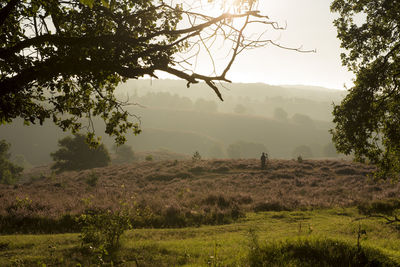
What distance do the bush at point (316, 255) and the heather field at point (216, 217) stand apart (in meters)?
0.03

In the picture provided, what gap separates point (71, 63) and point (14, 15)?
3.27m

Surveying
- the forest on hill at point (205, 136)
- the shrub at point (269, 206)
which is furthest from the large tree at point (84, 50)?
the forest on hill at point (205, 136)

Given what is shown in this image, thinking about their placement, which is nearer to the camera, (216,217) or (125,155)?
(216,217)

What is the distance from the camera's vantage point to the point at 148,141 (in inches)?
5581

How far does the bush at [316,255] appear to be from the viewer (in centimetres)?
597

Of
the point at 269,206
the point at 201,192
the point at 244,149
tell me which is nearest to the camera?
the point at 269,206

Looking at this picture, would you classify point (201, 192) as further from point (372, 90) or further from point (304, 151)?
point (304, 151)

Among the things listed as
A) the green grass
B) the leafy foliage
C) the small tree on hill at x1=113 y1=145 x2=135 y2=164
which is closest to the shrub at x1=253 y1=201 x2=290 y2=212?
the green grass

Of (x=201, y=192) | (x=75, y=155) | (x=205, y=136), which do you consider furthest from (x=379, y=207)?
(x=205, y=136)

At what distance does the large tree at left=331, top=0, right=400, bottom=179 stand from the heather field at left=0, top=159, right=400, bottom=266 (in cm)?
343

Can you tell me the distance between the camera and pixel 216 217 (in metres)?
15.8

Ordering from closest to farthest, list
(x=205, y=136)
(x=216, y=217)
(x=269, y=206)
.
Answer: (x=216, y=217)
(x=269, y=206)
(x=205, y=136)

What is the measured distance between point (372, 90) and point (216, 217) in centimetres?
1028

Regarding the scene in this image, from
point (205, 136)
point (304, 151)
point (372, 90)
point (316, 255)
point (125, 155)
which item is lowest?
point (304, 151)
